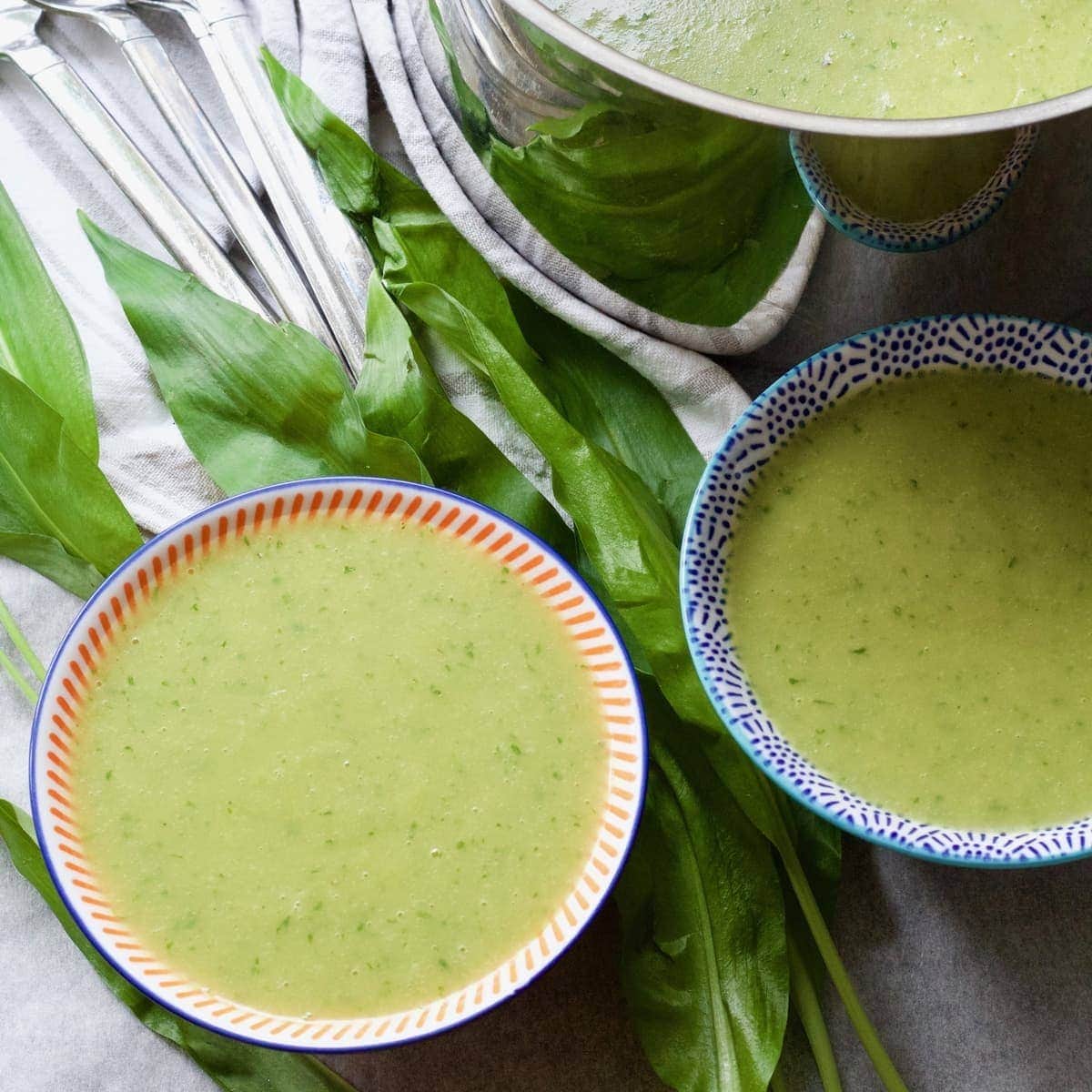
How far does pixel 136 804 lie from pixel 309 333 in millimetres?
449

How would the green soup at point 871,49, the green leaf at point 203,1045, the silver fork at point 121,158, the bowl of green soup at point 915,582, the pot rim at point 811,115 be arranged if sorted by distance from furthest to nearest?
the silver fork at point 121,158 < the green leaf at point 203,1045 < the bowl of green soup at point 915,582 < the green soup at point 871,49 < the pot rim at point 811,115

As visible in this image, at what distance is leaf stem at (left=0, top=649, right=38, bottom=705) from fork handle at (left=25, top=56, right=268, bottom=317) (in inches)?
15.9

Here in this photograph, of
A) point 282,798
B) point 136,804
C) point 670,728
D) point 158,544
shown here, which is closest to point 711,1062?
point 670,728

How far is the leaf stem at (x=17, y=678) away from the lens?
128 centimetres

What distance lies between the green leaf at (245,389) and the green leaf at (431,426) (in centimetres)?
3

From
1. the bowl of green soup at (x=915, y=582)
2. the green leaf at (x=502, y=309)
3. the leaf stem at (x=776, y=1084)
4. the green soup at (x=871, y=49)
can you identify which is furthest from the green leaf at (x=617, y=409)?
the leaf stem at (x=776, y=1084)

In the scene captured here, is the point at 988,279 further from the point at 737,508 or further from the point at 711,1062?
the point at 711,1062

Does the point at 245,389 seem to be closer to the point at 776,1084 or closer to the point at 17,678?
the point at 17,678

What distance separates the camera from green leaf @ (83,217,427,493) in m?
1.24

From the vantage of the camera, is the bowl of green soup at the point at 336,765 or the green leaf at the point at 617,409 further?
the green leaf at the point at 617,409

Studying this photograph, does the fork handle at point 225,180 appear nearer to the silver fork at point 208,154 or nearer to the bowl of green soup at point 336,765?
the silver fork at point 208,154

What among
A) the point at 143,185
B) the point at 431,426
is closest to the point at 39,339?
the point at 143,185

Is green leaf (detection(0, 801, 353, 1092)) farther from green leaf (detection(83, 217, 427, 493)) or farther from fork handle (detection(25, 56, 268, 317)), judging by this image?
fork handle (detection(25, 56, 268, 317))

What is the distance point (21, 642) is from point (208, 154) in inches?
20.1
